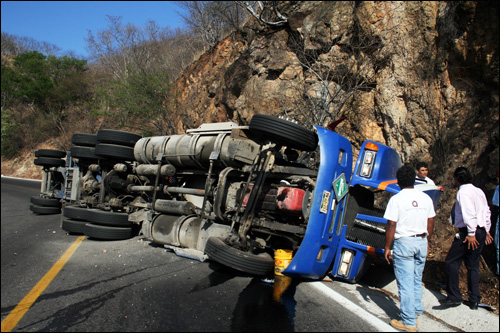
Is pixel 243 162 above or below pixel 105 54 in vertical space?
below

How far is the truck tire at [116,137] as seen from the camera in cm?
726

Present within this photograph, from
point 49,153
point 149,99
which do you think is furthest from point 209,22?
point 49,153

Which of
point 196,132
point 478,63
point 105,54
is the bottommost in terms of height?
point 196,132

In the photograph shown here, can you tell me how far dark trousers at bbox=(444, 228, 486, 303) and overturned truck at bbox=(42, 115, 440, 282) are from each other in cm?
74

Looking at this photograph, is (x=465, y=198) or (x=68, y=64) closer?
(x=465, y=198)

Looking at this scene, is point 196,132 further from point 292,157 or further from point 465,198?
point 465,198

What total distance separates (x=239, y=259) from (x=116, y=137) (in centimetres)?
457

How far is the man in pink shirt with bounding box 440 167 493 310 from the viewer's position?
152 inches

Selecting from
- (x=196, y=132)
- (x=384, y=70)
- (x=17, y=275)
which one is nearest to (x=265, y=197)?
(x=196, y=132)

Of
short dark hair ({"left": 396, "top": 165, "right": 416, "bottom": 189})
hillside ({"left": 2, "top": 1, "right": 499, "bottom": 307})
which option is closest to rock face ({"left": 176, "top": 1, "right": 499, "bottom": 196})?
hillside ({"left": 2, "top": 1, "right": 499, "bottom": 307})

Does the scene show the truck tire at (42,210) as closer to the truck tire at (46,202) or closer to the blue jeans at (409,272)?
the truck tire at (46,202)

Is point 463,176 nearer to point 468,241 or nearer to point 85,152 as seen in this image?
point 468,241

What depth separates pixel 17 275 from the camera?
484 cm

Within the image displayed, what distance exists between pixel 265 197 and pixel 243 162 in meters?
0.82
